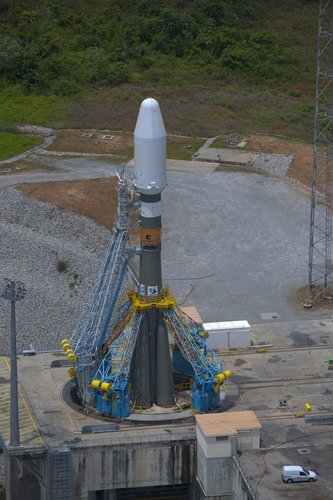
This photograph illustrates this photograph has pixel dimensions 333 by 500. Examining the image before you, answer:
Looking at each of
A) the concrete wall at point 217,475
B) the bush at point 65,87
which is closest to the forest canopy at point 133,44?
the bush at point 65,87

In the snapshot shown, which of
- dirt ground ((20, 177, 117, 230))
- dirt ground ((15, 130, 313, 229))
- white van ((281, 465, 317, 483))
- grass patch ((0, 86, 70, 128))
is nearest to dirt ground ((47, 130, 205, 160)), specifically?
dirt ground ((15, 130, 313, 229))

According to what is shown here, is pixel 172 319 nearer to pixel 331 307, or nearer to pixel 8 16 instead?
pixel 331 307

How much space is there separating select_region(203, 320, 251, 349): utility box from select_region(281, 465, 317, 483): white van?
52.4 ft

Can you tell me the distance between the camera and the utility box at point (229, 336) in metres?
78.8

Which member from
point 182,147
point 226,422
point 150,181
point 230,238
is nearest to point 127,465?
point 226,422

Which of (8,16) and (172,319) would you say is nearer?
(172,319)

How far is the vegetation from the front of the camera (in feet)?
439

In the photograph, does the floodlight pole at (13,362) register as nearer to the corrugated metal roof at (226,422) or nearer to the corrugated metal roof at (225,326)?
the corrugated metal roof at (226,422)

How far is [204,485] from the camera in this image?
66.8 m

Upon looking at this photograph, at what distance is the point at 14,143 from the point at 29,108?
10.3 meters

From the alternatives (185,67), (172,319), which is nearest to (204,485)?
(172,319)

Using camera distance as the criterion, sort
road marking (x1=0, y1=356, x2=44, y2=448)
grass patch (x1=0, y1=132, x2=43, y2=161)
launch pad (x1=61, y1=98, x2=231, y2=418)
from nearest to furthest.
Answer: road marking (x1=0, y1=356, x2=44, y2=448)
launch pad (x1=61, y1=98, x2=231, y2=418)
grass patch (x1=0, y1=132, x2=43, y2=161)

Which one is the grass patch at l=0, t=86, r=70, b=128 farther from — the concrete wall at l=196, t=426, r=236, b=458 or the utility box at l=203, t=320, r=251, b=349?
the concrete wall at l=196, t=426, r=236, b=458

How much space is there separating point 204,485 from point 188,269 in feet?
106
